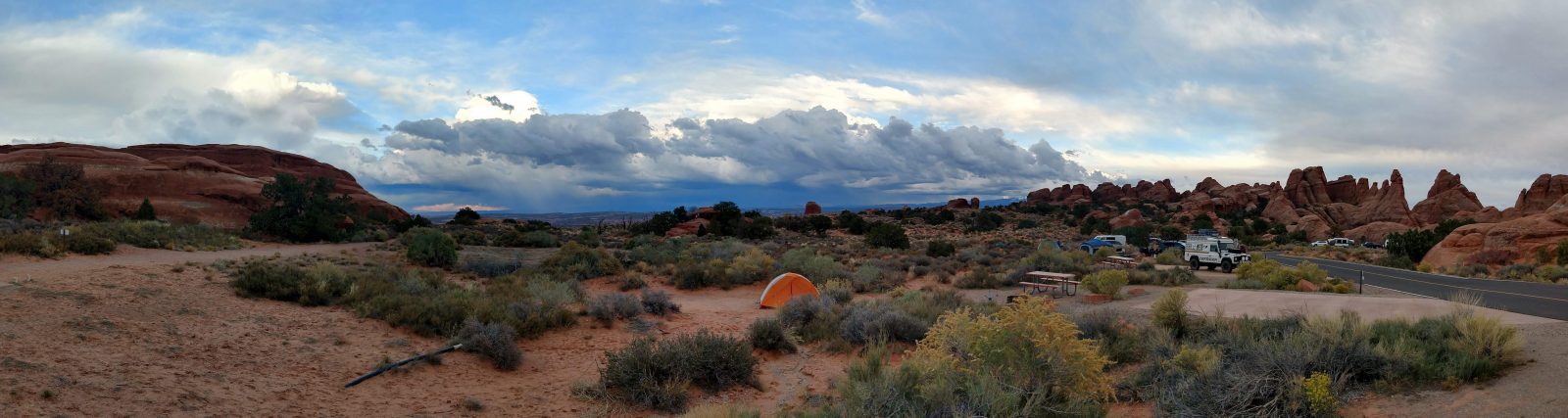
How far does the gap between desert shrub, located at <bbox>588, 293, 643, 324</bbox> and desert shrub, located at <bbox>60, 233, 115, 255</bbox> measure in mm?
14155

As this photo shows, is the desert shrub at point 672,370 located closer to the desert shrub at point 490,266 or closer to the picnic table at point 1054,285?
the picnic table at point 1054,285

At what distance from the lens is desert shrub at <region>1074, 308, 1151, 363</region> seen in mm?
9859

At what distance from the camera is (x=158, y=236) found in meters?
24.4

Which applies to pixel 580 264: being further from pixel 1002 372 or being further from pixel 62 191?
pixel 62 191

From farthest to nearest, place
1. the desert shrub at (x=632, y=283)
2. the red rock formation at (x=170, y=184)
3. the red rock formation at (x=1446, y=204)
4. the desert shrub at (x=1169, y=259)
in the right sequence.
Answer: the red rock formation at (x=1446, y=204) < the red rock formation at (x=170, y=184) < the desert shrub at (x=1169, y=259) < the desert shrub at (x=632, y=283)

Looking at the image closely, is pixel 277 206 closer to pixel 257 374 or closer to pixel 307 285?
pixel 307 285

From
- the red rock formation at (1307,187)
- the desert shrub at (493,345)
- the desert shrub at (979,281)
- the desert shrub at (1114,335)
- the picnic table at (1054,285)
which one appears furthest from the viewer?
the red rock formation at (1307,187)

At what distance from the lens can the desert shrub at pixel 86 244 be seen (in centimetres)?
1798

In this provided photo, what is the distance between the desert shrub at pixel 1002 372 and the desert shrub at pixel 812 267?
1562cm

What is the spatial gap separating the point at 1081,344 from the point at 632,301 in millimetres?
10246

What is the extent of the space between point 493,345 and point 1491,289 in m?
22.8

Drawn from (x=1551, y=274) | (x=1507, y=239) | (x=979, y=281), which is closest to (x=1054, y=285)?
(x=979, y=281)

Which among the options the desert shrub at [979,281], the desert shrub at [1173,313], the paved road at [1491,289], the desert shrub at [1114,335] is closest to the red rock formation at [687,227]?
the desert shrub at [979,281]

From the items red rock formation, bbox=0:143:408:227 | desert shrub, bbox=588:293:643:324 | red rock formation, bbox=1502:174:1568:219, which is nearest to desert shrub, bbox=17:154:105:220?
red rock formation, bbox=0:143:408:227
